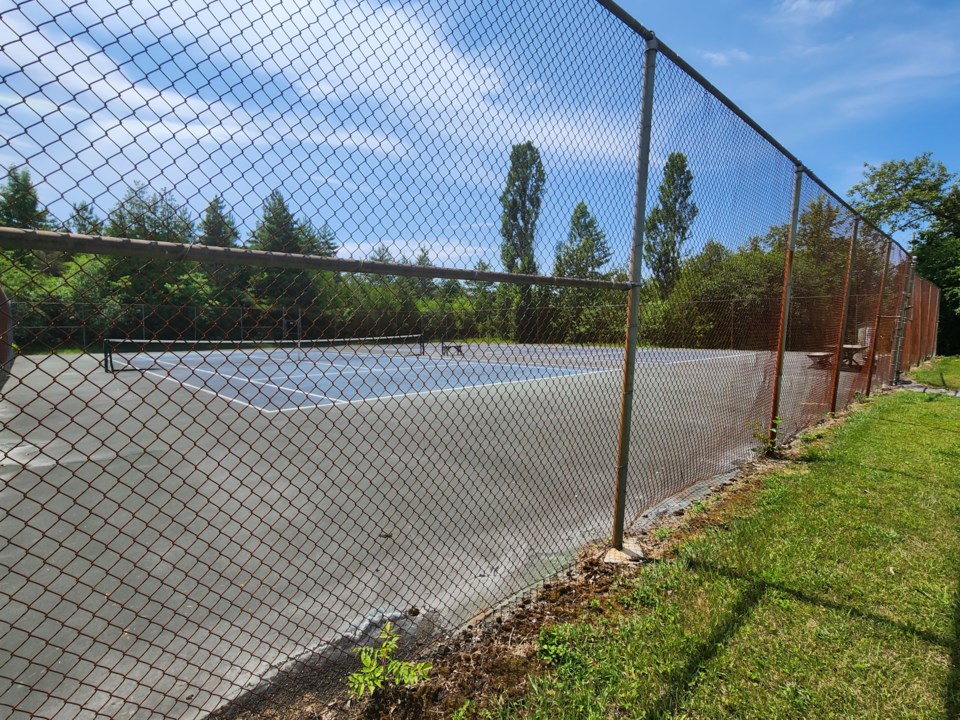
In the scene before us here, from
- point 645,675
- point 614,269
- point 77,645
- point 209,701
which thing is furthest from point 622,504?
point 77,645

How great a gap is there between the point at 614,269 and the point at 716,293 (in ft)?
6.86

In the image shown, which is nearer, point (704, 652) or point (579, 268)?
point (704, 652)

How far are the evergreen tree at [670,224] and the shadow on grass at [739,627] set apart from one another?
220 centimetres

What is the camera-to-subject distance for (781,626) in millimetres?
2342

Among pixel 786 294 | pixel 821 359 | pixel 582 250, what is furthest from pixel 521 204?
pixel 821 359

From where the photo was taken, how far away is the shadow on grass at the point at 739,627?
6.22ft

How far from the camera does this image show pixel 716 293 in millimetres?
4766

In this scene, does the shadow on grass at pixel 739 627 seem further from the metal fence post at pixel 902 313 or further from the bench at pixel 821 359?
the metal fence post at pixel 902 313

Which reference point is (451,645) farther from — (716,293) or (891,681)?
(716,293)

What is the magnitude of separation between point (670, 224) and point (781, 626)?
2.87 metres

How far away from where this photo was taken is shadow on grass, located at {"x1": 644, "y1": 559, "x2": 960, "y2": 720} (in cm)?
190

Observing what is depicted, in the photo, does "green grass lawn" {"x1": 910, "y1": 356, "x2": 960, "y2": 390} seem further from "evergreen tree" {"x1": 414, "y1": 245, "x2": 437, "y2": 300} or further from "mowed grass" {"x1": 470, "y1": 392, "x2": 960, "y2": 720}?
"evergreen tree" {"x1": 414, "y1": 245, "x2": 437, "y2": 300}

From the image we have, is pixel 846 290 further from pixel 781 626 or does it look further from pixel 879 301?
pixel 781 626

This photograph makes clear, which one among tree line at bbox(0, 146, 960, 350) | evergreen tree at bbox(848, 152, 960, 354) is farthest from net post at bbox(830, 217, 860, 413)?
evergreen tree at bbox(848, 152, 960, 354)
